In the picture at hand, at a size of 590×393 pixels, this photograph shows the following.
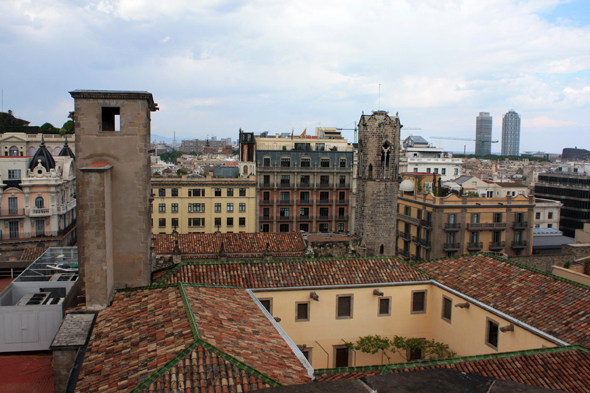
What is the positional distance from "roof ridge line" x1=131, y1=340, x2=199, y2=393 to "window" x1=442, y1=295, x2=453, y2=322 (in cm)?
1376

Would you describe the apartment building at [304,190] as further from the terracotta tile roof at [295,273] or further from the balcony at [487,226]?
the terracotta tile roof at [295,273]

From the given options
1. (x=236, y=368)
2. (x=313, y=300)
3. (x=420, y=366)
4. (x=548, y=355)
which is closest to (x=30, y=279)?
(x=313, y=300)

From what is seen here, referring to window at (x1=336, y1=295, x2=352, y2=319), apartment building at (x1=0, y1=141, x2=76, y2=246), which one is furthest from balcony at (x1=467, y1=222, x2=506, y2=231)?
apartment building at (x1=0, y1=141, x2=76, y2=246)

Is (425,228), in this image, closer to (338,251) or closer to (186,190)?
(338,251)

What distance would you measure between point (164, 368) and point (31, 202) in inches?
1754

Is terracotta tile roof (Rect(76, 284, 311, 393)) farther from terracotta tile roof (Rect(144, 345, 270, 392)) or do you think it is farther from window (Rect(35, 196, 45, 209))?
window (Rect(35, 196, 45, 209))

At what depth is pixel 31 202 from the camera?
47812 mm

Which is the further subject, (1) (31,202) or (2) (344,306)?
(1) (31,202)

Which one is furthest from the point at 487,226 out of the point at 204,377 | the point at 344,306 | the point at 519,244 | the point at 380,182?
the point at 204,377

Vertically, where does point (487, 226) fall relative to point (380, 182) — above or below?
below

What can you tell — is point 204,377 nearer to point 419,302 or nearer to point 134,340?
point 134,340

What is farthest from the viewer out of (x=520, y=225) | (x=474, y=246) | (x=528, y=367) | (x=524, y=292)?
(x=520, y=225)

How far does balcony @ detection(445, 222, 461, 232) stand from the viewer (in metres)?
49.9

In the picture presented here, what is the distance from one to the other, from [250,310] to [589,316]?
1188cm
